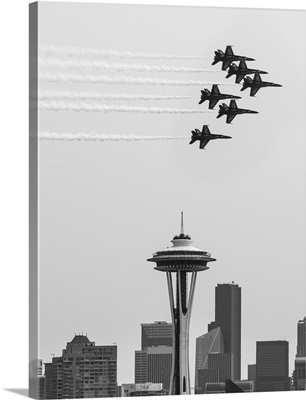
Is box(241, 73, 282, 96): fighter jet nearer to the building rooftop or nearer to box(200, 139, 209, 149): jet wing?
box(200, 139, 209, 149): jet wing

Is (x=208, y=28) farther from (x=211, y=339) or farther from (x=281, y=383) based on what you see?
(x=211, y=339)

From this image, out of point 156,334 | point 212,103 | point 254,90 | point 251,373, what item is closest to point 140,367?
point 251,373

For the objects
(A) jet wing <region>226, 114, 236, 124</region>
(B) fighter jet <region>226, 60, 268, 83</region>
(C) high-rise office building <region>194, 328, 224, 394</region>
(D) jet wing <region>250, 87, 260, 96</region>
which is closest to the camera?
(B) fighter jet <region>226, 60, 268, 83</region>

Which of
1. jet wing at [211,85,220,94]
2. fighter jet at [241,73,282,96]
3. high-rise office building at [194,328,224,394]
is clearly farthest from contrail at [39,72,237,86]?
high-rise office building at [194,328,224,394]

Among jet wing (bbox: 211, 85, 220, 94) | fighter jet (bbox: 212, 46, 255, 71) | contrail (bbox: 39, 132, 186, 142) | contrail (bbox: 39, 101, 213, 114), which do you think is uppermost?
fighter jet (bbox: 212, 46, 255, 71)

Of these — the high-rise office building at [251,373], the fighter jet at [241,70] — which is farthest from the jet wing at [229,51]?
the high-rise office building at [251,373]

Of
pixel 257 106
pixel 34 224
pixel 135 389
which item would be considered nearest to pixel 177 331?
pixel 135 389
